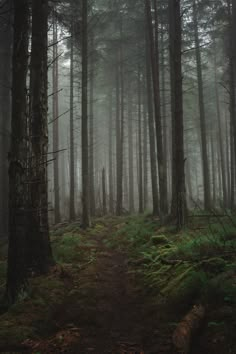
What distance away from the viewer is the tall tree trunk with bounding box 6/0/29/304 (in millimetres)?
5000

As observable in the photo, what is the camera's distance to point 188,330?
3.61 m

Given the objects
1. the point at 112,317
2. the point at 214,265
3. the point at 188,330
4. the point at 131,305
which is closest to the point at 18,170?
the point at 112,317

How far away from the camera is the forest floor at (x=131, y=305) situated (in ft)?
12.0

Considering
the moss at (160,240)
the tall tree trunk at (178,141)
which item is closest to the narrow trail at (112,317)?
the moss at (160,240)

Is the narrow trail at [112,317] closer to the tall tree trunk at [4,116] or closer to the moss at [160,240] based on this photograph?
the moss at [160,240]

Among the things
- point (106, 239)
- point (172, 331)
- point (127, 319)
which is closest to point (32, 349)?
point (127, 319)

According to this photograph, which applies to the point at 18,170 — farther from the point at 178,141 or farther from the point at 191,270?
the point at 178,141

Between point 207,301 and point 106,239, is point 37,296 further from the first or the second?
point 106,239

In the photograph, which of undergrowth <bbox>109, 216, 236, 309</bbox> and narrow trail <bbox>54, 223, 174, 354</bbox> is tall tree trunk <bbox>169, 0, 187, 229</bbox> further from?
narrow trail <bbox>54, 223, 174, 354</bbox>

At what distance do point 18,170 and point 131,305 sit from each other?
3.41 m

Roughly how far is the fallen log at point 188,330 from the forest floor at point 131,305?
3.7 inches

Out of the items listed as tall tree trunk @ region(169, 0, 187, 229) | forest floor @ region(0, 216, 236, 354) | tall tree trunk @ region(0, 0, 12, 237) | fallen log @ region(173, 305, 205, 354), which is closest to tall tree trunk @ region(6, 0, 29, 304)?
forest floor @ region(0, 216, 236, 354)

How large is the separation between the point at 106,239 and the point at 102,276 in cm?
543

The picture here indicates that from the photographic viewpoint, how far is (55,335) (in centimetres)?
400
